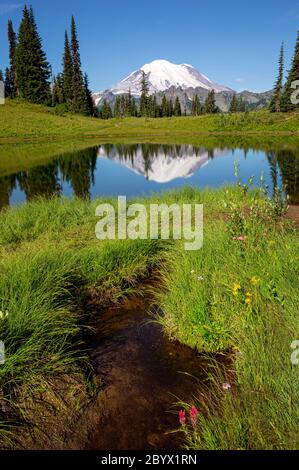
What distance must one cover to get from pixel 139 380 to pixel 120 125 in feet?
234

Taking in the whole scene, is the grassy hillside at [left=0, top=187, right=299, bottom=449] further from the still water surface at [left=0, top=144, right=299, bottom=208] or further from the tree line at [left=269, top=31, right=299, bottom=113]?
the tree line at [left=269, top=31, right=299, bottom=113]

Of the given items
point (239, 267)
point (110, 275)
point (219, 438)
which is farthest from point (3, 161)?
point (219, 438)

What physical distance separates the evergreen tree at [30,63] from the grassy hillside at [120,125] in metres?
6.03

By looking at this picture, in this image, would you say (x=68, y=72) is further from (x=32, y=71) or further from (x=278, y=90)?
(x=278, y=90)

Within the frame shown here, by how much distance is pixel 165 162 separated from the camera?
31.8 meters

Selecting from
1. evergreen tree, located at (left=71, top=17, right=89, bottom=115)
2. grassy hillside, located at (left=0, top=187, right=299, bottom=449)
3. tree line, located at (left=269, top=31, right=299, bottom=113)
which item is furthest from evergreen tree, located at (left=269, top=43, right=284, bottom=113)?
grassy hillside, located at (left=0, top=187, right=299, bottom=449)

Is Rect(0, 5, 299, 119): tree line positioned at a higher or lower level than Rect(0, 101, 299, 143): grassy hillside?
higher

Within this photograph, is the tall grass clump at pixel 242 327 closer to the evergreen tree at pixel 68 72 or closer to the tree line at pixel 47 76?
the tree line at pixel 47 76

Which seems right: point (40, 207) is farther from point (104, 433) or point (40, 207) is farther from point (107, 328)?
point (104, 433)

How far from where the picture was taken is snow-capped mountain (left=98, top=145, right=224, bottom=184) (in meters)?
25.9

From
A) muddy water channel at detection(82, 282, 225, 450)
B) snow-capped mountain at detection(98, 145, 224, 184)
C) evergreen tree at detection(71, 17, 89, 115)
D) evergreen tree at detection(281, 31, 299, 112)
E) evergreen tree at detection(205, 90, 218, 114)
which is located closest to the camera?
muddy water channel at detection(82, 282, 225, 450)

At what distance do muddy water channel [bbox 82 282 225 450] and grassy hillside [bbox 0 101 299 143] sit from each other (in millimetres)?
46158

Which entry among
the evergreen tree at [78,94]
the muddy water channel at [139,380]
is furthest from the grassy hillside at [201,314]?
the evergreen tree at [78,94]
